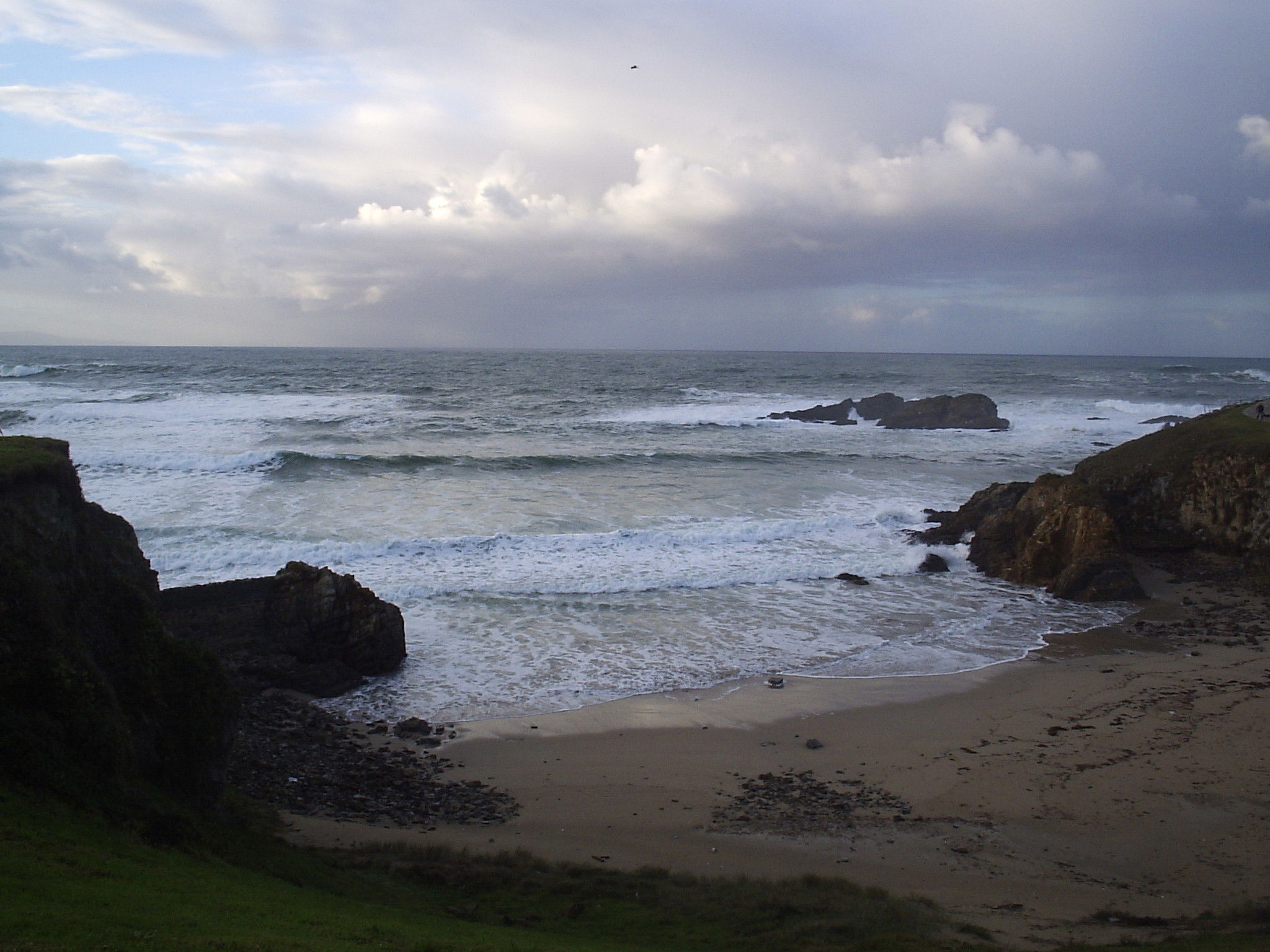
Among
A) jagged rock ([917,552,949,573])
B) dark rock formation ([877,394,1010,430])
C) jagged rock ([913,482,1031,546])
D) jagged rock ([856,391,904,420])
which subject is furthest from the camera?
jagged rock ([856,391,904,420])

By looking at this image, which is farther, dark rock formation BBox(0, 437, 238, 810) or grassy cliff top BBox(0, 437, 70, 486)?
grassy cliff top BBox(0, 437, 70, 486)

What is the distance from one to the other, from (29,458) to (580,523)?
53.4 feet

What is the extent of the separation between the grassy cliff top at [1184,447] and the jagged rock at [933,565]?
4739mm

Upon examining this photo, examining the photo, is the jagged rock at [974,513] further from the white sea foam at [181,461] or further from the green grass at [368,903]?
the white sea foam at [181,461]

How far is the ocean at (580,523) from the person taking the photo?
14.7 metres

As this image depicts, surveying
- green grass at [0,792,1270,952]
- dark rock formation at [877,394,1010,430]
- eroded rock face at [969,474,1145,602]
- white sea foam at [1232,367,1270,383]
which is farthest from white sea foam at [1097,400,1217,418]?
green grass at [0,792,1270,952]

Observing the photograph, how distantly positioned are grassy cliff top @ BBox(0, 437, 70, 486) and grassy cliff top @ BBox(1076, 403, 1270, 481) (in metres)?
21.7

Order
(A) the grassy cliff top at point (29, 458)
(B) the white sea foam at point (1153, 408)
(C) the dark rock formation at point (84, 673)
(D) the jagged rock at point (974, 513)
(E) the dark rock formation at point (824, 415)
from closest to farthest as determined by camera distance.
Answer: (C) the dark rock formation at point (84, 673), (A) the grassy cliff top at point (29, 458), (D) the jagged rock at point (974, 513), (E) the dark rock formation at point (824, 415), (B) the white sea foam at point (1153, 408)

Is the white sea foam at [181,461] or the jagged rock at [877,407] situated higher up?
the jagged rock at [877,407]

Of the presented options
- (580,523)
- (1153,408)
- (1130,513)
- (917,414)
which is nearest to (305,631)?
(580,523)

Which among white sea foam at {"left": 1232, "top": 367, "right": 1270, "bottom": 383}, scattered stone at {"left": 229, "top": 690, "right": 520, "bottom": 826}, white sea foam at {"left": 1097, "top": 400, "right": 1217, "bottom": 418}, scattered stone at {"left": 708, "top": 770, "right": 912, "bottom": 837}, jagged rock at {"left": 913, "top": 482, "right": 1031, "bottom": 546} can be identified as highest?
white sea foam at {"left": 1232, "top": 367, "right": 1270, "bottom": 383}

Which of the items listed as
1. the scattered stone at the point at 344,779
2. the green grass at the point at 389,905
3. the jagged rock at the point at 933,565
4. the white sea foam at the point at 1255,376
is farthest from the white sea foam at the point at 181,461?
the white sea foam at the point at 1255,376

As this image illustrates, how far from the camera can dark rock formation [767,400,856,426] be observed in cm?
5284

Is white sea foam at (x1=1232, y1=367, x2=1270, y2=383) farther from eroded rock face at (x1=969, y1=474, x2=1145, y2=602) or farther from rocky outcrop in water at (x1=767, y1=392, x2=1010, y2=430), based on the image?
eroded rock face at (x1=969, y1=474, x2=1145, y2=602)
